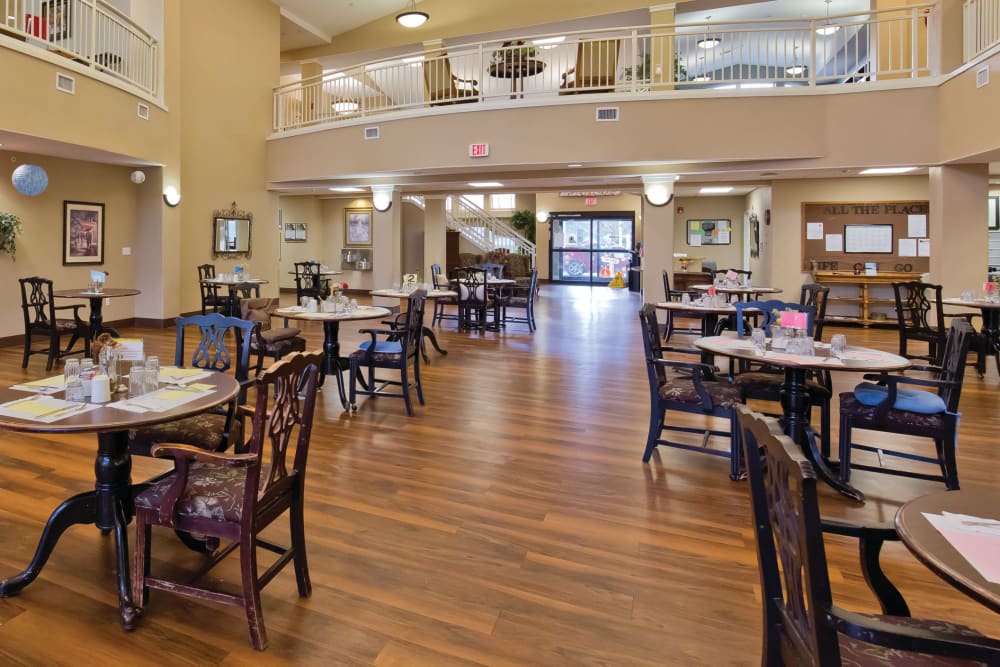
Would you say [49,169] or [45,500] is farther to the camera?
[49,169]

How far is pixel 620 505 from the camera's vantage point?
3.28 meters

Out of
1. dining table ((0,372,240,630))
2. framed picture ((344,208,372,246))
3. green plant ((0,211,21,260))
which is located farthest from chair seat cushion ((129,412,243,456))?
framed picture ((344,208,372,246))

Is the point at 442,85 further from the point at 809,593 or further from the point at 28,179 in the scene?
the point at 809,593

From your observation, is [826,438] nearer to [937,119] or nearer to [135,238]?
[937,119]

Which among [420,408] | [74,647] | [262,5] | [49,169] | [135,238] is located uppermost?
[262,5]

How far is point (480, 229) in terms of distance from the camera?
1792 cm

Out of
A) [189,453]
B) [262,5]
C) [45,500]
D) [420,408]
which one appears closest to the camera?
[189,453]

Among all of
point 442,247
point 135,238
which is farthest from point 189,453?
point 442,247

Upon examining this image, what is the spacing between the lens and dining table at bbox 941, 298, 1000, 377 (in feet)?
21.1

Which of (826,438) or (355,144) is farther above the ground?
(355,144)

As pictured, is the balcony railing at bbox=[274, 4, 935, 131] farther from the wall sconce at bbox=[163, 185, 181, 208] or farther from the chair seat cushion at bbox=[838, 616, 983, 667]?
the chair seat cushion at bbox=[838, 616, 983, 667]

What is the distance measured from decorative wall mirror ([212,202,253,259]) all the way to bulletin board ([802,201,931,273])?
10.5 meters

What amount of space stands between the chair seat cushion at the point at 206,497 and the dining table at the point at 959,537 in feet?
6.49

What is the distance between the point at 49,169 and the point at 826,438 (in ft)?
33.3
